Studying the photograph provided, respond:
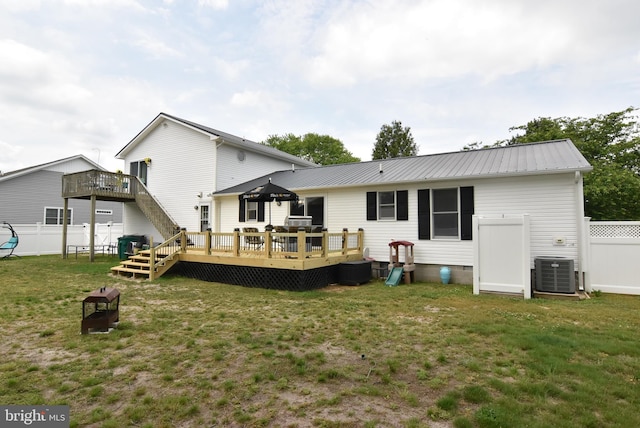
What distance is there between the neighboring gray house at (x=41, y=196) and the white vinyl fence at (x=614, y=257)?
2643 cm

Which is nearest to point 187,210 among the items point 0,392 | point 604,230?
point 0,392

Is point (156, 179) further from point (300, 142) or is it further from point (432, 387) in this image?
point (300, 142)

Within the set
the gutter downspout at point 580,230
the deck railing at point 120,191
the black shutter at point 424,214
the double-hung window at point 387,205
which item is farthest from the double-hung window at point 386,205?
the deck railing at point 120,191

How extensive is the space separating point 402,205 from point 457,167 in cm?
206

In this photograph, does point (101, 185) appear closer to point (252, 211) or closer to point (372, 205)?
point (252, 211)

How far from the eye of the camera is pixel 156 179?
53.3 feet

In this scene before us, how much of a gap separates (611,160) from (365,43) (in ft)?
48.2

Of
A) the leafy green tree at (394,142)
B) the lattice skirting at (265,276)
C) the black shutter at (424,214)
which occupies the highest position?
the leafy green tree at (394,142)

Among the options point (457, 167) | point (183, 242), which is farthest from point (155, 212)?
point (457, 167)

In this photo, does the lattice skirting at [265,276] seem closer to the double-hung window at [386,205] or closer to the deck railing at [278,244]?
the deck railing at [278,244]

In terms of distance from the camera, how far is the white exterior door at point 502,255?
7.29m

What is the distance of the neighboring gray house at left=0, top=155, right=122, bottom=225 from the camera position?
60.0ft

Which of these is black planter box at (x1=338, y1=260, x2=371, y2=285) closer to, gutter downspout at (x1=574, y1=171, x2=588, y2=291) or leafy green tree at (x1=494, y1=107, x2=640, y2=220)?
gutter downspout at (x1=574, y1=171, x2=588, y2=291)

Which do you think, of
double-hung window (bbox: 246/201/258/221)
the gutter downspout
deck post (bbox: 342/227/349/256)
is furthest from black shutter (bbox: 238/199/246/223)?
the gutter downspout
